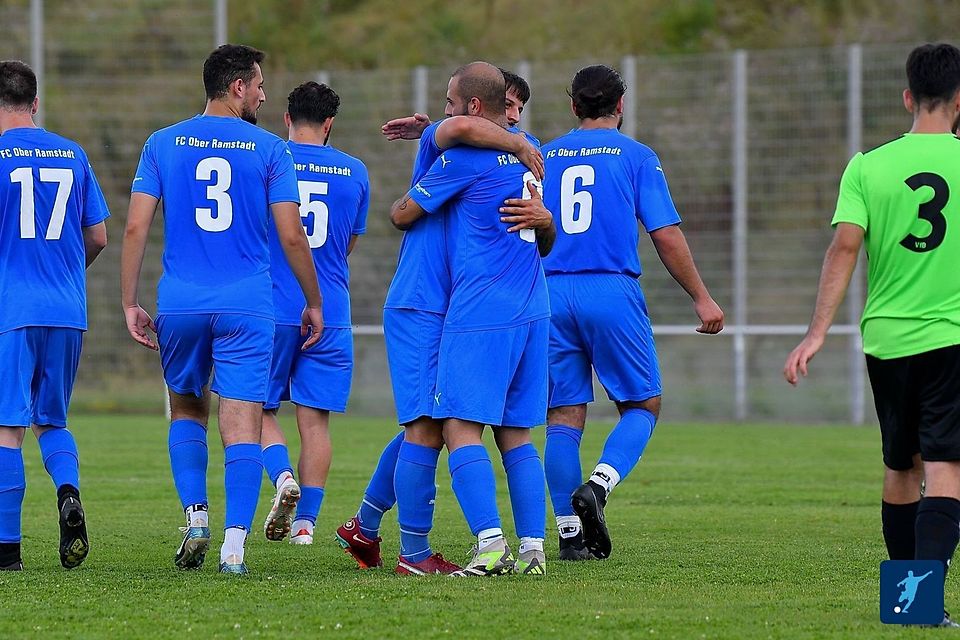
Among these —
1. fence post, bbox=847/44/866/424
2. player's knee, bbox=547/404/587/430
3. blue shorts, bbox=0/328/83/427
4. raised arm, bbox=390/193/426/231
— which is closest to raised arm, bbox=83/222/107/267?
blue shorts, bbox=0/328/83/427

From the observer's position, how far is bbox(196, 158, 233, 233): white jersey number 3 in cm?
692

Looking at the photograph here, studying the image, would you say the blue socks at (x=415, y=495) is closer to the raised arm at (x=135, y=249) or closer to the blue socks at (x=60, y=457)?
the raised arm at (x=135, y=249)

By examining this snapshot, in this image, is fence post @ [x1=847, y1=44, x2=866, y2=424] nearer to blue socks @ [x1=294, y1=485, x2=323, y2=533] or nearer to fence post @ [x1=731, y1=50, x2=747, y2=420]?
fence post @ [x1=731, y1=50, x2=747, y2=420]

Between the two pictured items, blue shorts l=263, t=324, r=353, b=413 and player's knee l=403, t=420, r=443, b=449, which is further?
blue shorts l=263, t=324, r=353, b=413

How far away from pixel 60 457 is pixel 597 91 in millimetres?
3079

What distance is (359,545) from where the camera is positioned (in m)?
7.23

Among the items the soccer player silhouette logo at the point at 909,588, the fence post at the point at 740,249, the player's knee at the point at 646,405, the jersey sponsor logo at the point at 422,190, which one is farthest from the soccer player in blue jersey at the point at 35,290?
the fence post at the point at 740,249

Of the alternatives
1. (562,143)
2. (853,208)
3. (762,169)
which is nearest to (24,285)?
(562,143)

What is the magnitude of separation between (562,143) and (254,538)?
107 inches

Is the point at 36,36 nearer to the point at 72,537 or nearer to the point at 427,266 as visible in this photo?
the point at 72,537

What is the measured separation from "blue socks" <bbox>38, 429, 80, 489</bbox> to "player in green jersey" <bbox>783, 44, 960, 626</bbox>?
3.41 metres

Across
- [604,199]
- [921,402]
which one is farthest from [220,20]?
[921,402]

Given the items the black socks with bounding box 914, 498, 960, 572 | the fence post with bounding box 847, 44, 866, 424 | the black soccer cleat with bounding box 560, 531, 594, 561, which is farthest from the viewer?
the fence post with bounding box 847, 44, 866, 424

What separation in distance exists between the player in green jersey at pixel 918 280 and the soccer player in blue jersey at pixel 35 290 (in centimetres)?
345
